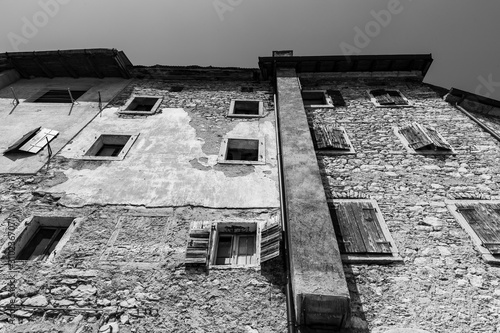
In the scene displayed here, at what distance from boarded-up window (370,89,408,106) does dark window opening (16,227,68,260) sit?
9.98 metres

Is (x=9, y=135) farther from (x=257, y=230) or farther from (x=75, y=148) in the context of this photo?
(x=257, y=230)

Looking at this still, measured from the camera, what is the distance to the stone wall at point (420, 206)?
4.43 metres

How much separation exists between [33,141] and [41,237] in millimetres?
3334

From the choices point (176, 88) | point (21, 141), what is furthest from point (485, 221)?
point (21, 141)

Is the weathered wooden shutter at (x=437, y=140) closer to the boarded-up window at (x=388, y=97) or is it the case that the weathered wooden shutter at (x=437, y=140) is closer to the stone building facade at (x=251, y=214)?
the stone building facade at (x=251, y=214)

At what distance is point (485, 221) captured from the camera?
229 inches

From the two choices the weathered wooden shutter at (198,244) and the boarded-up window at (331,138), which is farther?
the boarded-up window at (331,138)

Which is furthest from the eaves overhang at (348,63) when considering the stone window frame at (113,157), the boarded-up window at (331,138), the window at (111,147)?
the window at (111,147)

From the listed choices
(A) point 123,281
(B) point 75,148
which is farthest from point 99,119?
(A) point 123,281

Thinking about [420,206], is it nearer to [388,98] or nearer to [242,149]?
[242,149]

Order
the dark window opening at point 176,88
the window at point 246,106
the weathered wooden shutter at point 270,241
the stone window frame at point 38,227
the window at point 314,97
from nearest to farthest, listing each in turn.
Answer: the weathered wooden shutter at point 270,241 < the stone window frame at point 38,227 < the window at point 246,106 < the window at point 314,97 < the dark window opening at point 176,88

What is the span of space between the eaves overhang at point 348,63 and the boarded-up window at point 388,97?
1.62 metres

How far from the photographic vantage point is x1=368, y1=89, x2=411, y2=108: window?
33.5 ft

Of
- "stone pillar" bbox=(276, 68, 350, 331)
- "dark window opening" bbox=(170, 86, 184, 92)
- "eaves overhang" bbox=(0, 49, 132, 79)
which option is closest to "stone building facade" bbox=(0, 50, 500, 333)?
"stone pillar" bbox=(276, 68, 350, 331)
